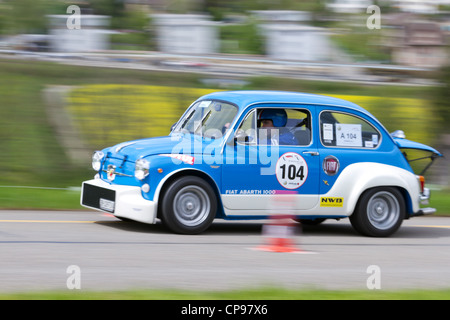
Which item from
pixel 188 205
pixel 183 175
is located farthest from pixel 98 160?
pixel 188 205

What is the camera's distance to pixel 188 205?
924 centimetres

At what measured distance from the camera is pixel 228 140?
9.46 m

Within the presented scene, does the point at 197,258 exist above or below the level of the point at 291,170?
below

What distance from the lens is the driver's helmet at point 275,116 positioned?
384 inches

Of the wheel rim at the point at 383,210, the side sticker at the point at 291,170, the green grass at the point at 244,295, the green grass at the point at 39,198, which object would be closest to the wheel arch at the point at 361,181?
the wheel rim at the point at 383,210

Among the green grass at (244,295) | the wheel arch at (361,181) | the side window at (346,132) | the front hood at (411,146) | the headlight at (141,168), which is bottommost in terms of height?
the green grass at (244,295)

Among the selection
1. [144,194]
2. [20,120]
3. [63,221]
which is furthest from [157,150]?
[20,120]

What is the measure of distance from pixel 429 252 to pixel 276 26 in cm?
4772

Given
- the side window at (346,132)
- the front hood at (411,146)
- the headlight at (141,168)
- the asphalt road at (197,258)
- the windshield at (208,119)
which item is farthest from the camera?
the front hood at (411,146)

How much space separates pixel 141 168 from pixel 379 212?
3.43m

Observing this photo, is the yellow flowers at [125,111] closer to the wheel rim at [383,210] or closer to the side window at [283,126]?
the side window at [283,126]

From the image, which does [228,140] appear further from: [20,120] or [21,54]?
[21,54]

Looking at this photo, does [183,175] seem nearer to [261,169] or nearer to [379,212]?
[261,169]

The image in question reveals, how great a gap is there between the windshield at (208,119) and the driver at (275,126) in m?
0.39
